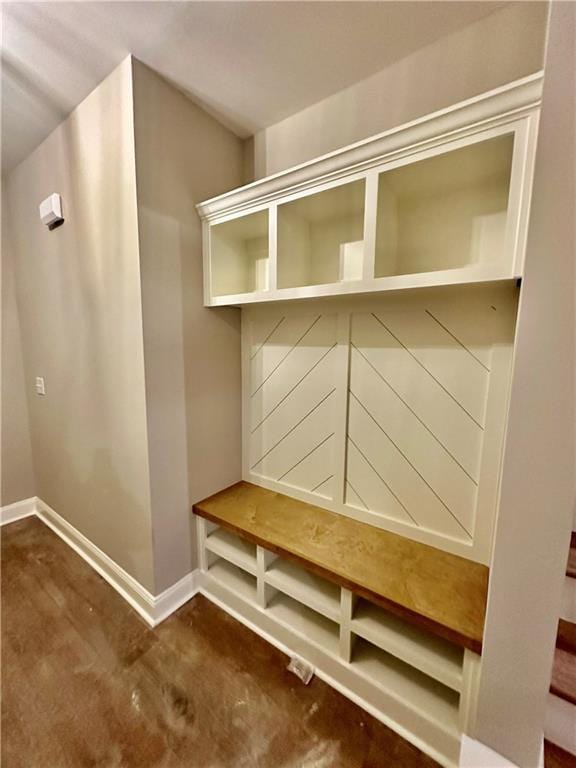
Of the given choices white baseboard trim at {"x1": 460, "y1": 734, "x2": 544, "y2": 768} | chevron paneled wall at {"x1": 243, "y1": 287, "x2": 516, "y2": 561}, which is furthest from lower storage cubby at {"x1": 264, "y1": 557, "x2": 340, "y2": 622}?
white baseboard trim at {"x1": 460, "y1": 734, "x2": 544, "y2": 768}

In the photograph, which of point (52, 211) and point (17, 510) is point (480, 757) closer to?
point (52, 211)

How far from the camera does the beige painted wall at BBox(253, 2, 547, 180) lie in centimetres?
102

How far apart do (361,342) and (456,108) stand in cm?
85

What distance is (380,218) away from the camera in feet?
3.76

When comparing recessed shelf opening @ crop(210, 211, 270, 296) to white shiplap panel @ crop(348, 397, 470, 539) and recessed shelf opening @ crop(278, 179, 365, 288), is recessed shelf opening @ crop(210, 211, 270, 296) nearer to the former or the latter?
recessed shelf opening @ crop(278, 179, 365, 288)

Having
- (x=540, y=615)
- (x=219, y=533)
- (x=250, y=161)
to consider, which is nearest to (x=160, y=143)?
(x=250, y=161)

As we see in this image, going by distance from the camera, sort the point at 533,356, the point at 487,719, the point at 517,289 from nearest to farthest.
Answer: the point at 533,356 → the point at 487,719 → the point at 517,289

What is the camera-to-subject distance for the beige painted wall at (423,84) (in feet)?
3.35

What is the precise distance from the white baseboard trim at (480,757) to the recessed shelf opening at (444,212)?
1539mm

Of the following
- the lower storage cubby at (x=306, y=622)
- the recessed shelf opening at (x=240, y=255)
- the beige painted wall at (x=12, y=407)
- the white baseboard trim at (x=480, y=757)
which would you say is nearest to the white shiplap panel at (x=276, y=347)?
the recessed shelf opening at (x=240, y=255)

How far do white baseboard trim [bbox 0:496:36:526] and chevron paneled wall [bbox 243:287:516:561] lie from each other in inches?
80.2

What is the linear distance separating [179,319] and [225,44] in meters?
1.09

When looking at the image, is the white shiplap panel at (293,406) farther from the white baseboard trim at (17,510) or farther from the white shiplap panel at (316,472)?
the white baseboard trim at (17,510)

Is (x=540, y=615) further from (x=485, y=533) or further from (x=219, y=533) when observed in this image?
(x=219, y=533)
